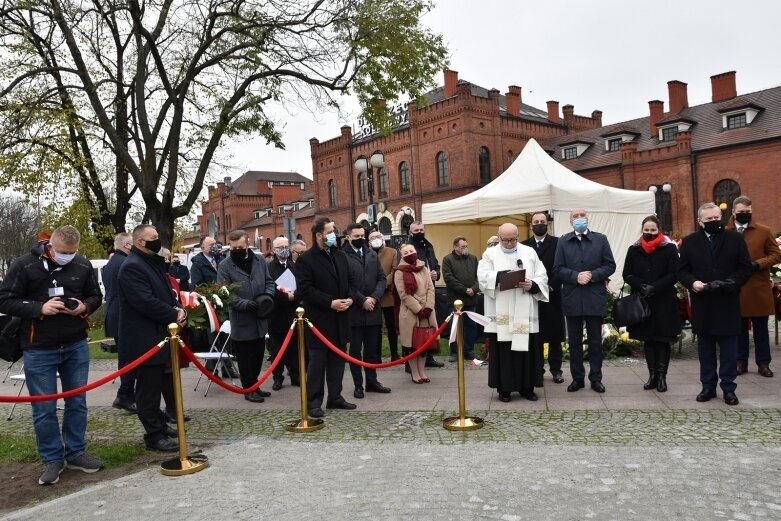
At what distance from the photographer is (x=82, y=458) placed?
16.6 feet

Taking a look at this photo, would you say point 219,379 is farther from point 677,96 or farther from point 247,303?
point 677,96

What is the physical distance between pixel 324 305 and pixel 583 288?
2843mm

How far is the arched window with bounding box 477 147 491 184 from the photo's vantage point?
41312 millimetres

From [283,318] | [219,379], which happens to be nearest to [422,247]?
[283,318]

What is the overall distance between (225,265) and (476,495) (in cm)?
Answer: 462

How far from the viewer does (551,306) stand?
24.4ft

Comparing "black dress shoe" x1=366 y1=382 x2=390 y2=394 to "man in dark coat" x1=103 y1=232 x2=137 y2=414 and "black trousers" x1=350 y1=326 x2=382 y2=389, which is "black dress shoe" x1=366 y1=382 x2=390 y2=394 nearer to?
"black trousers" x1=350 y1=326 x2=382 y2=389

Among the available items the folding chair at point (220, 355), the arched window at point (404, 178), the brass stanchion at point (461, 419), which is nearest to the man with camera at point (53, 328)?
the folding chair at point (220, 355)

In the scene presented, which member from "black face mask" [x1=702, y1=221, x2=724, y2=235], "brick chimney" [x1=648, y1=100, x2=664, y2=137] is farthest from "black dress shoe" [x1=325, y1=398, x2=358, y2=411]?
"brick chimney" [x1=648, y1=100, x2=664, y2=137]

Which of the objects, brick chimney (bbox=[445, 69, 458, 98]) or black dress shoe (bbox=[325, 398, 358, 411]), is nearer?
black dress shoe (bbox=[325, 398, 358, 411])

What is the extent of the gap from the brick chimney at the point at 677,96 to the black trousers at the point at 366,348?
3853cm

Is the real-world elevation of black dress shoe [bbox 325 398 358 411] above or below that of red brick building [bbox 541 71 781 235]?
below

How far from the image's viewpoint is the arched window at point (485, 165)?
41312 mm

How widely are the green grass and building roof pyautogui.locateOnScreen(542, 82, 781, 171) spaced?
3407 cm
